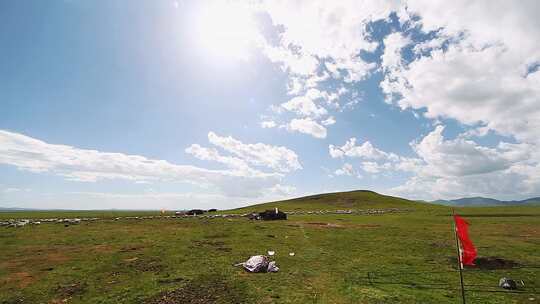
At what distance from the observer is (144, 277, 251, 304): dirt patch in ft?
56.9

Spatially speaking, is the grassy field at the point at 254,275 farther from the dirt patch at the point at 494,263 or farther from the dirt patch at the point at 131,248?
the dirt patch at the point at 494,263

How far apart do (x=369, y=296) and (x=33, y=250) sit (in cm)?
3680

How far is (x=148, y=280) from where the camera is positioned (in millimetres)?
21188

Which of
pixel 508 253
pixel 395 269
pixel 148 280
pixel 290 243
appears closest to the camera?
pixel 148 280

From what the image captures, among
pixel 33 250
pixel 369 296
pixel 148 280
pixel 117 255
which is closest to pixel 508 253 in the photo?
pixel 369 296

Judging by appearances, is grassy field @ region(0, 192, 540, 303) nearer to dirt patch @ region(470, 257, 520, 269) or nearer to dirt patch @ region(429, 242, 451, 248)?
dirt patch @ region(429, 242, 451, 248)

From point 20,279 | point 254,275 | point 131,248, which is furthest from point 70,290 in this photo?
point 131,248

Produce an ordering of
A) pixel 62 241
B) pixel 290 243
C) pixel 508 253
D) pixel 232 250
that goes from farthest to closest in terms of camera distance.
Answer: pixel 62 241
pixel 290 243
pixel 232 250
pixel 508 253

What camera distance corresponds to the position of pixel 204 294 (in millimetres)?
18406

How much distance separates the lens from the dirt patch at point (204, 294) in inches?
682

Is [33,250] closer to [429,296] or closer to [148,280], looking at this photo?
[148,280]

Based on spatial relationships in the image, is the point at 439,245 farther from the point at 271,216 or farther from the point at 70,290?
the point at 271,216

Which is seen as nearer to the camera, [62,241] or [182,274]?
[182,274]

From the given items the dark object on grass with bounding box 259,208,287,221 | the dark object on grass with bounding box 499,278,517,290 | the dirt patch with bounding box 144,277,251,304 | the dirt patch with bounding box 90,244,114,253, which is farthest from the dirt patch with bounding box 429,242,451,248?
the dark object on grass with bounding box 259,208,287,221
